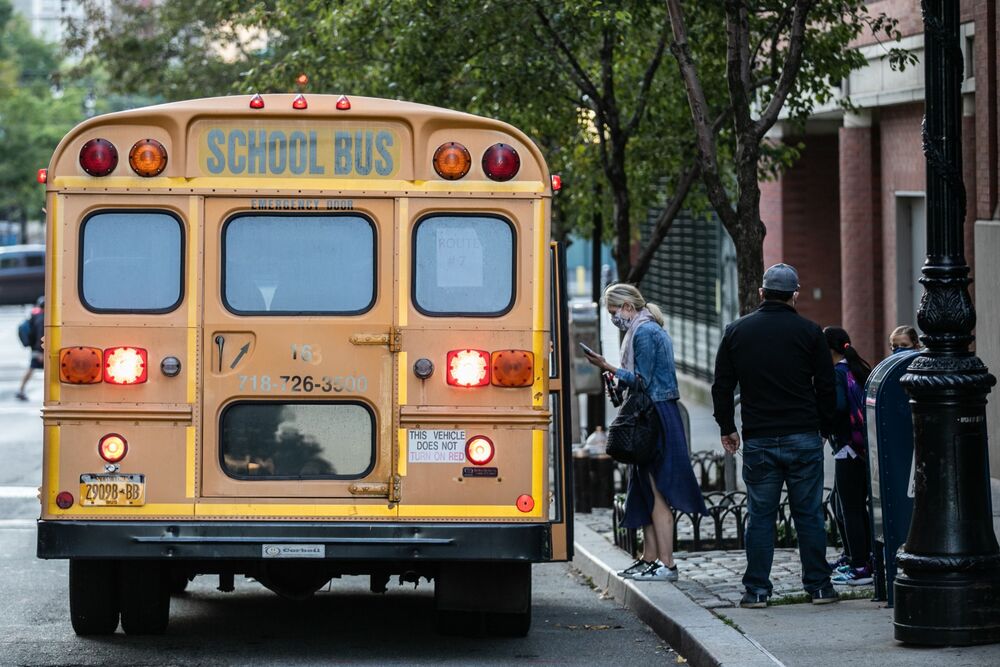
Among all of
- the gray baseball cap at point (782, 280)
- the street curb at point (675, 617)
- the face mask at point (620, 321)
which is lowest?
the street curb at point (675, 617)

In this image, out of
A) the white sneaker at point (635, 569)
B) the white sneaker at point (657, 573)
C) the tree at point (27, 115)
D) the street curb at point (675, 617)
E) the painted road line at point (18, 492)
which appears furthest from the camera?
the tree at point (27, 115)

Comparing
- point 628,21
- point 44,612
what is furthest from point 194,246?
point 628,21

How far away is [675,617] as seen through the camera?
8727 mm

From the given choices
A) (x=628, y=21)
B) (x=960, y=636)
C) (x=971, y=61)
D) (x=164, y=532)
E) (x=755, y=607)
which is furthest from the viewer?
(x=971, y=61)

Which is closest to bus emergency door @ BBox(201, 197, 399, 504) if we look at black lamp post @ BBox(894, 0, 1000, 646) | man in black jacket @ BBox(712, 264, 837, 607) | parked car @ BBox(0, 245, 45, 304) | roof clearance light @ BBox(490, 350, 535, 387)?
roof clearance light @ BBox(490, 350, 535, 387)

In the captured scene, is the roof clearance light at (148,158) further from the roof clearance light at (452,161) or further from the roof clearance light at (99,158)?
the roof clearance light at (452,161)

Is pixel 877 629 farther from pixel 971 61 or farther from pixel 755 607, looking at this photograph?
pixel 971 61

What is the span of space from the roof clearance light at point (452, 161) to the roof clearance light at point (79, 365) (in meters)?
1.85

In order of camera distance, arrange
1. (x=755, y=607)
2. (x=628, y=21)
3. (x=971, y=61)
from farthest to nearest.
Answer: (x=971, y=61) < (x=628, y=21) < (x=755, y=607)

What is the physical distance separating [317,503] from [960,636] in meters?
3.00

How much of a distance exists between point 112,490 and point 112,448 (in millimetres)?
199

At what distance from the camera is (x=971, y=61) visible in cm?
1407

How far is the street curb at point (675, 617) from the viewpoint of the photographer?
7.66m

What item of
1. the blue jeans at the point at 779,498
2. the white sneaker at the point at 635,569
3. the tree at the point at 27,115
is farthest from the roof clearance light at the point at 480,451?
the tree at the point at 27,115
